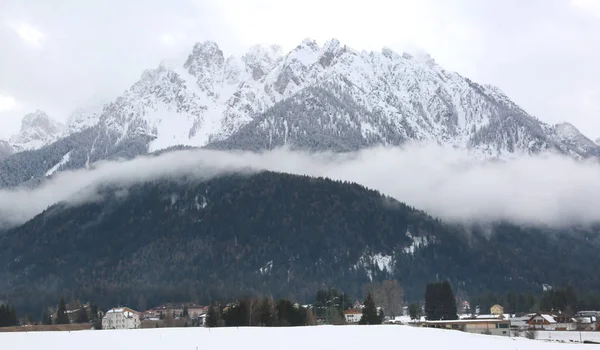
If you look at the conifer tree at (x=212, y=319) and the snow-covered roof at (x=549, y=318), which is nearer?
the conifer tree at (x=212, y=319)

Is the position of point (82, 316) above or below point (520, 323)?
above

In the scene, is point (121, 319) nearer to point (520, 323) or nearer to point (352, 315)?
Result: point (352, 315)

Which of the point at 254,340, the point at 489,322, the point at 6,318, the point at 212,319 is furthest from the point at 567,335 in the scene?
the point at 6,318

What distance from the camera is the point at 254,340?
68500 millimetres

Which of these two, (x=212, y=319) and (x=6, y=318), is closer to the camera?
(x=212, y=319)

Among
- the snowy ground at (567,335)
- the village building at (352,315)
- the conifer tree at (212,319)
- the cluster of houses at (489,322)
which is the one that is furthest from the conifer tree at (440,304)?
the conifer tree at (212,319)

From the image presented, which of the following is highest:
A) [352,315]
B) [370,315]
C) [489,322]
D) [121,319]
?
[121,319]

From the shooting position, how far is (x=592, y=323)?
17050cm

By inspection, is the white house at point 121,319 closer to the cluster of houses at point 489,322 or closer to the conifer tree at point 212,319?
the cluster of houses at point 489,322

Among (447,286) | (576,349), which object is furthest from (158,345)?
(447,286)

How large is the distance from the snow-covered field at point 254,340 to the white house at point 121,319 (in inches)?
4010

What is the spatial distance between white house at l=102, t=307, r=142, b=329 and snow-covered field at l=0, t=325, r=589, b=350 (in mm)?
101846

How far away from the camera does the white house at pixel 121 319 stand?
17562 centimetres

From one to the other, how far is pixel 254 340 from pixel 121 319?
4700 inches
